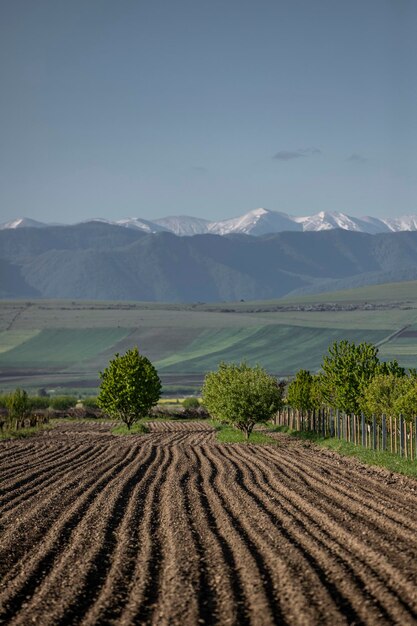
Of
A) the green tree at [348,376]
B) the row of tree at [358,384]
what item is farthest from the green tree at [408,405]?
the green tree at [348,376]

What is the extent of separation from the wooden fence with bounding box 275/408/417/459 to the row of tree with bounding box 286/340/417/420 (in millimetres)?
690

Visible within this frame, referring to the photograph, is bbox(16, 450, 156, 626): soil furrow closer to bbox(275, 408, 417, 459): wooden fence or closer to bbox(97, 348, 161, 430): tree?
bbox(275, 408, 417, 459): wooden fence

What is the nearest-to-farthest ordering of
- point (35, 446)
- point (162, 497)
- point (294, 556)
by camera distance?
point (294, 556) → point (162, 497) → point (35, 446)

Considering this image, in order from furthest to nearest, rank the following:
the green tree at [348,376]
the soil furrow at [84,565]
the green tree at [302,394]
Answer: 1. the green tree at [302,394]
2. the green tree at [348,376]
3. the soil furrow at [84,565]

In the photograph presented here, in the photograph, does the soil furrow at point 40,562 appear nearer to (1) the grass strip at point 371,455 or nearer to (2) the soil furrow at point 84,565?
(2) the soil furrow at point 84,565

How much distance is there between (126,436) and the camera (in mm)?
71500

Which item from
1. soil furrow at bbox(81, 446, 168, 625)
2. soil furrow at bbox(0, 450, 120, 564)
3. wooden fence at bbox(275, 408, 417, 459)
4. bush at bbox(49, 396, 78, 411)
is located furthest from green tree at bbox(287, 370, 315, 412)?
bush at bbox(49, 396, 78, 411)

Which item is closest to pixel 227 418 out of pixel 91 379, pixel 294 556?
pixel 294 556

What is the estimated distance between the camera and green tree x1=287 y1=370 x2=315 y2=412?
6756cm

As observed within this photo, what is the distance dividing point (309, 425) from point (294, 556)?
1968 inches

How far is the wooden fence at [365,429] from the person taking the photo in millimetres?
41688

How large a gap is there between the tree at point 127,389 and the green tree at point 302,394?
11.7m

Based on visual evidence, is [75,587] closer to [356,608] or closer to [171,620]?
[171,620]

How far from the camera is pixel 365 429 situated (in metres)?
53.4
